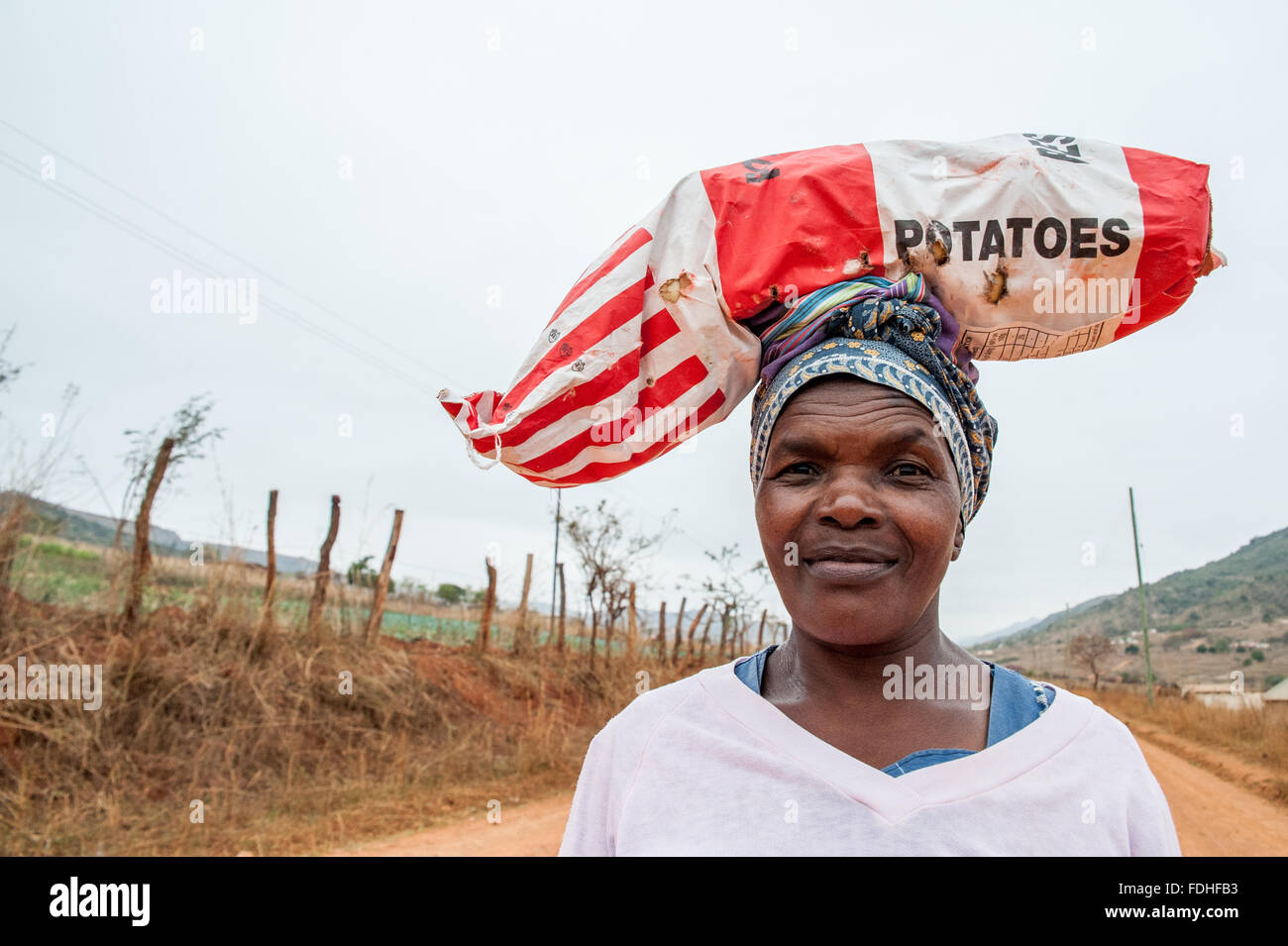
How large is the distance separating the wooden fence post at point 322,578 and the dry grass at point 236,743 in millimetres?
220

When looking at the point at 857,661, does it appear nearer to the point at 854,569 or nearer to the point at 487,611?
the point at 854,569

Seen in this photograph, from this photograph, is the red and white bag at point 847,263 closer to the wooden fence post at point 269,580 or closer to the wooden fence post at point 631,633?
the wooden fence post at point 269,580

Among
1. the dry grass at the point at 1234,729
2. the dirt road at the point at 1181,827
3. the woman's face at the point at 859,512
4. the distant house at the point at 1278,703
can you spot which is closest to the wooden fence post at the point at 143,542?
the dirt road at the point at 1181,827

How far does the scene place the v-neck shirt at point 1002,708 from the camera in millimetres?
1449

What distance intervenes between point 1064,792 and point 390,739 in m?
8.47

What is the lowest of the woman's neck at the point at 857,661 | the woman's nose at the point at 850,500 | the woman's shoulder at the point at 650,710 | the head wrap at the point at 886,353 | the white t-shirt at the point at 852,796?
the white t-shirt at the point at 852,796

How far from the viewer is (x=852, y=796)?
1387 millimetres

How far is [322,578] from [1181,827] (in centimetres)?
951

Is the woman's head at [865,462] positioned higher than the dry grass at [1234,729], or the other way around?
the woman's head at [865,462]

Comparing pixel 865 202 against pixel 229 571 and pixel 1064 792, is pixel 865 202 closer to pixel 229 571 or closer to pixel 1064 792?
pixel 1064 792

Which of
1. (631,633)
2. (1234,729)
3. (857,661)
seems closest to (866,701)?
(857,661)

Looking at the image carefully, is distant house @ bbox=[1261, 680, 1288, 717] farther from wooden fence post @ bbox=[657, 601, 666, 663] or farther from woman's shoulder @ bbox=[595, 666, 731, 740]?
woman's shoulder @ bbox=[595, 666, 731, 740]
